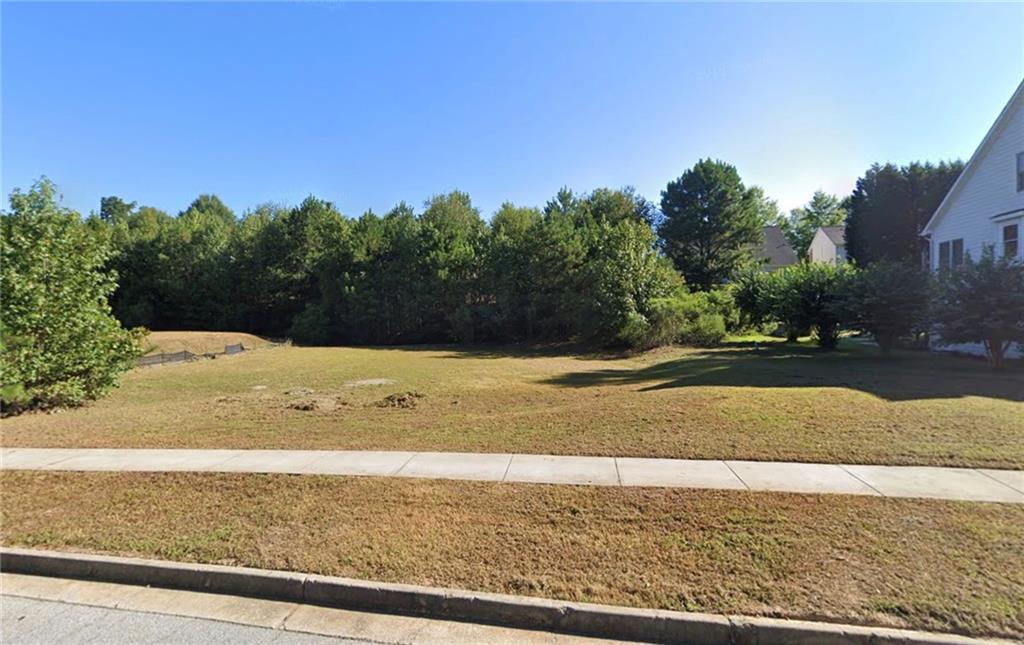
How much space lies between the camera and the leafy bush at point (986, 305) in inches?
467

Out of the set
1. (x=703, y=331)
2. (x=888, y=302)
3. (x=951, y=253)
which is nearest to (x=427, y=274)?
(x=703, y=331)

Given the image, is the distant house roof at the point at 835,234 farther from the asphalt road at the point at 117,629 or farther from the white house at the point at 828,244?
the asphalt road at the point at 117,629

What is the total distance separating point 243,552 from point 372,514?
1.05m

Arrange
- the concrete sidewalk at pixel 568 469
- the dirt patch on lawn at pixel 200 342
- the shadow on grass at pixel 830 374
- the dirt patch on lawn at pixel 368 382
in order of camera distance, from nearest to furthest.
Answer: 1. the concrete sidewalk at pixel 568 469
2. the shadow on grass at pixel 830 374
3. the dirt patch on lawn at pixel 368 382
4. the dirt patch on lawn at pixel 200 342

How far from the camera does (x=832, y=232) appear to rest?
1876 inches

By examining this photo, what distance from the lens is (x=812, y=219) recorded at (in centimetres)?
6166

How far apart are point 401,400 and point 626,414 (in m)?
4.97

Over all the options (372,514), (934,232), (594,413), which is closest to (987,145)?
(934,232)

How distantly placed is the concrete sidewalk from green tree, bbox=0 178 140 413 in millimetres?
3110

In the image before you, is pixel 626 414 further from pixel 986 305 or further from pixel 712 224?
pixel 712 224

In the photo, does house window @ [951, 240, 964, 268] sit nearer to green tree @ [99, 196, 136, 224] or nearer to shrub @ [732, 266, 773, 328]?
shrub @ [732, 266, 773, 328]

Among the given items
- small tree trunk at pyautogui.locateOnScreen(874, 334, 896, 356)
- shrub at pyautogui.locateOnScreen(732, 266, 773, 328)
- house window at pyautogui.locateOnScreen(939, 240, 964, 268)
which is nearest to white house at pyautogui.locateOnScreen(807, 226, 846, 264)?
shrub at pyautogui.locateOnScreen(732, 266, 773, 328)

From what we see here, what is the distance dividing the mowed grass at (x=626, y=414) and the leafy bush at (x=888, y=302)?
3.11 feet

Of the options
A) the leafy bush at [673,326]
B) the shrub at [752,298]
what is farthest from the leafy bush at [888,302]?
the leafy bush at [673,326]
